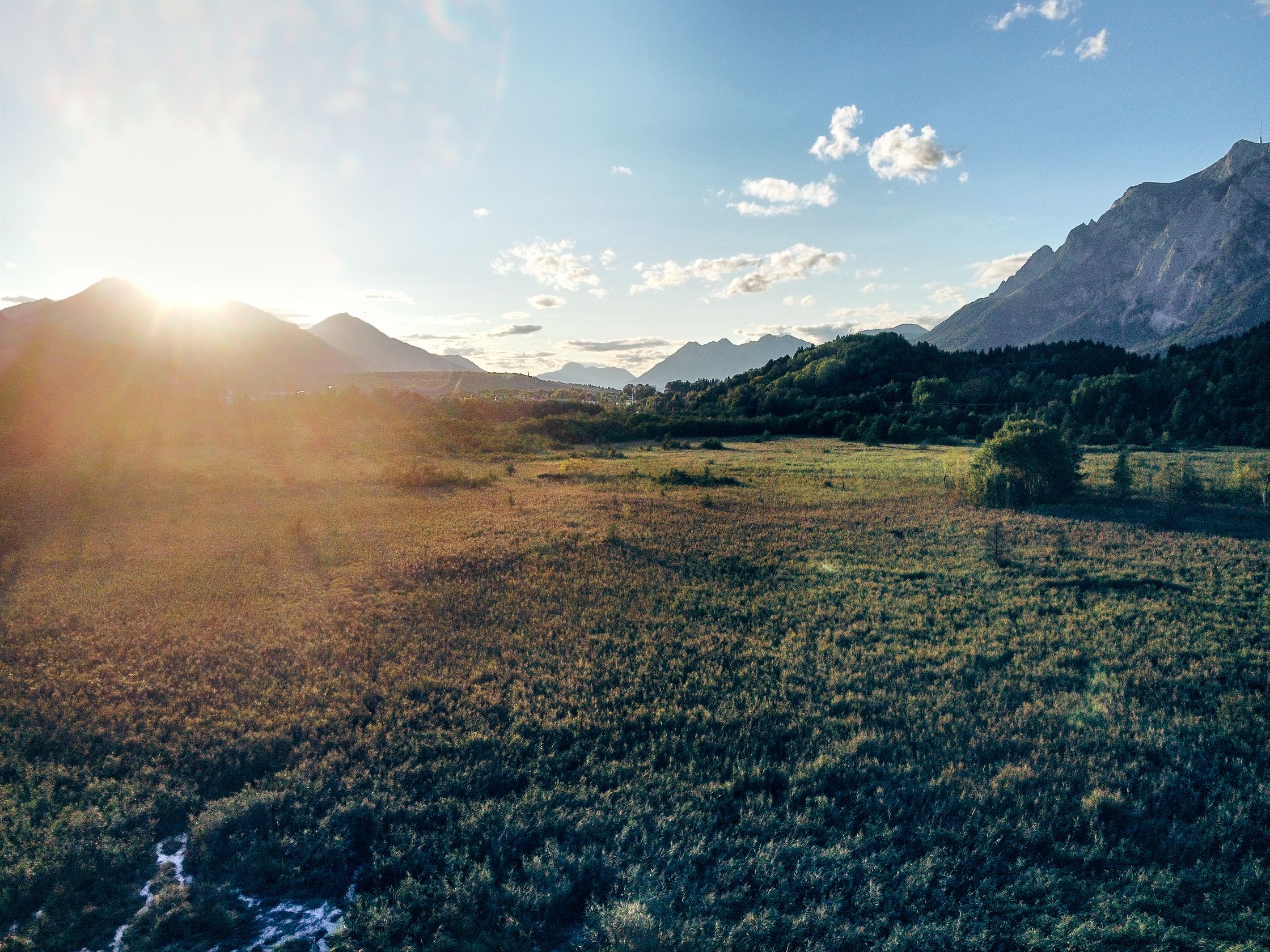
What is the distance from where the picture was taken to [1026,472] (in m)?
29.7

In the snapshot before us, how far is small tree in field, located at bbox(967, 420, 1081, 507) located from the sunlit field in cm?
979

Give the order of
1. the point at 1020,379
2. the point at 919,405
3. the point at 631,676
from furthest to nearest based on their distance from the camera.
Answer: the point at 1020,379 < the point at 919,405 < the point at 631,676

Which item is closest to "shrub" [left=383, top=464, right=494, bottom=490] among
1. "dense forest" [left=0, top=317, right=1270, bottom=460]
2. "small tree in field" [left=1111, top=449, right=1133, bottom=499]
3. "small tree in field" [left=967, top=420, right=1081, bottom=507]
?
"dense forest" [left=0, top=317, right=1270, bottom=460]

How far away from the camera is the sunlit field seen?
5980 mm

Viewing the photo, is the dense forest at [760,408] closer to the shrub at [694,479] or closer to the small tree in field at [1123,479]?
the small tree in field at [1123,479]

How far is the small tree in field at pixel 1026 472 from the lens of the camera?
2964 centimetres

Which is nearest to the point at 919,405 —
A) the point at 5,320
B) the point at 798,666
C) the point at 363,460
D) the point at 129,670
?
the point at 363,460

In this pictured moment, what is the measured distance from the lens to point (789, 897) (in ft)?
19.9

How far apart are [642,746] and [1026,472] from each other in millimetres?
28762

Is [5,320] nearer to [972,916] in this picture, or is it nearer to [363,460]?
[363,460]

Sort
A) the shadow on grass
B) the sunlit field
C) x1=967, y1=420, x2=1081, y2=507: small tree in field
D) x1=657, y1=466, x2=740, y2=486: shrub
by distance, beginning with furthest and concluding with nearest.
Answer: x1=657, y1=466, x2=740, y2=486: shrub < x1=967, y1=420, x2=1081, y2=507: small tree in field < the shadow on grass < the sunlit field

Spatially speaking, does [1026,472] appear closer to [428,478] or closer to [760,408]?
[428,478]

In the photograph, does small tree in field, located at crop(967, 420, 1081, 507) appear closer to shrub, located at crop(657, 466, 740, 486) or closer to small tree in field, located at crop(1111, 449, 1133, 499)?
small tree in field, located at crop(1111, 449, 1133, 499)

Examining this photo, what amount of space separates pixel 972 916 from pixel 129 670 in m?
13.4
